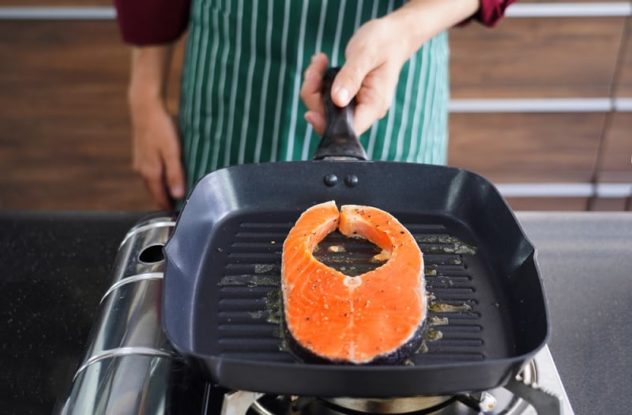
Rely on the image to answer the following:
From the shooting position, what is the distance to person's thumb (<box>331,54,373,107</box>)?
77cm

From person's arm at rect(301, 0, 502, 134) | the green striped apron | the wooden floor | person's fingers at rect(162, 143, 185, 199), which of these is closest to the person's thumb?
person's arm at rect(301, 0, 502, 134)

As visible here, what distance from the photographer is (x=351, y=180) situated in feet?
2.47

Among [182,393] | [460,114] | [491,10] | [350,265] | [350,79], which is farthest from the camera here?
[460,114]

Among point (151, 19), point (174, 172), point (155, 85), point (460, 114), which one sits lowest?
point (460, 114)

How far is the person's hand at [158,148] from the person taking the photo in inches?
46.7

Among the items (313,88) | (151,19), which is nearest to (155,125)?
(151,19)

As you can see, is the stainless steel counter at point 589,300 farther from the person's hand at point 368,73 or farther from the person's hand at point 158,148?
the person's hand at point 158,148

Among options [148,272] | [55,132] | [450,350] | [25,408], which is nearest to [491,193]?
[450,350]

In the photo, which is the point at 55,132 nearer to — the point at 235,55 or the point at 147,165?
the point at 147,165

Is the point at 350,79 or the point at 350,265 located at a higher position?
the point at 350,79

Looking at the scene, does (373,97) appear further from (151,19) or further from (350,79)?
(151,19)

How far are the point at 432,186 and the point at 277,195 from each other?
0.52 ft

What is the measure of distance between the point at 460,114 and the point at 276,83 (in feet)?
3.03

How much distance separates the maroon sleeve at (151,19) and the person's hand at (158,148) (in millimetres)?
103
